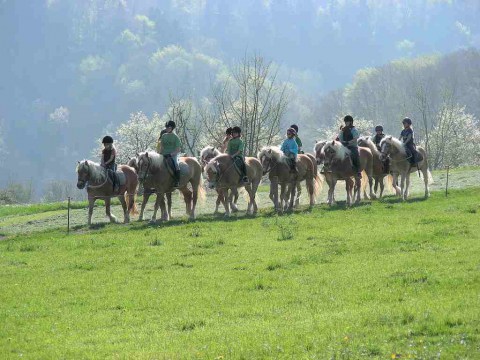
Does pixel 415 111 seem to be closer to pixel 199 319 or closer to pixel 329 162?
pixel 329 162

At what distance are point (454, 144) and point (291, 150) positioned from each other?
201ft

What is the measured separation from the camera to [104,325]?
13422mm

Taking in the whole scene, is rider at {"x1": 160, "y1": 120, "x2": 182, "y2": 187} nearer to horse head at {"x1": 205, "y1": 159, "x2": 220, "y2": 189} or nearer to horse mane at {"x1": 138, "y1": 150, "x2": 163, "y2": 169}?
horse mane at {"x1": 138, "y1": 150, "x2": 163, "y2": 169}

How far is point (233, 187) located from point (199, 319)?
16451mm

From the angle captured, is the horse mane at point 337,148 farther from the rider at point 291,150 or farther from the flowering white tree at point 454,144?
the flowering white tree at point 454,144

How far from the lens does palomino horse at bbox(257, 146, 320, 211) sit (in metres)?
30.2

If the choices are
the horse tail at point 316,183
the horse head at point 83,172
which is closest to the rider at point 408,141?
the horse tail at point 316,183

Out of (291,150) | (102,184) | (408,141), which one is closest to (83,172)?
(102,184)

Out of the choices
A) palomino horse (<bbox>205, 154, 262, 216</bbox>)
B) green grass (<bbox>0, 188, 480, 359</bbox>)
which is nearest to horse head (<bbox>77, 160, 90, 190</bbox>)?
green grass (<bbox>0, 188, 480, 359</bbox>)

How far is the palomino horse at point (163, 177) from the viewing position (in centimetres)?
2844

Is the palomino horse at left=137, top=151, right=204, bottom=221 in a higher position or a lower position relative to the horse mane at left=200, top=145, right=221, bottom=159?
lower

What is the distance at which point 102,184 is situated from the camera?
96.4 feet

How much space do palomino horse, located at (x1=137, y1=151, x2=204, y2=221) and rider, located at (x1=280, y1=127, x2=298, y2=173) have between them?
3189 mm

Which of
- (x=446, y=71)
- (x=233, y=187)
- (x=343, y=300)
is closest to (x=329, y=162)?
(x=233, y=187)
